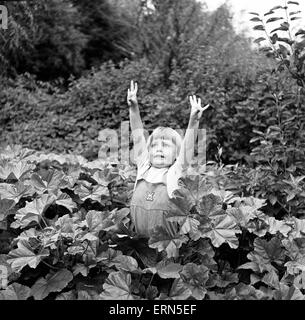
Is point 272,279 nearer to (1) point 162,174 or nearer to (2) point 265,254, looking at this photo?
(2) point 265,254

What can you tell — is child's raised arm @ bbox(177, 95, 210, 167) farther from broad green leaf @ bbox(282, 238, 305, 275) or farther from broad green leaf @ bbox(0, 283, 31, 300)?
broad green leaf @ bbox(0, 283, 31, 300)

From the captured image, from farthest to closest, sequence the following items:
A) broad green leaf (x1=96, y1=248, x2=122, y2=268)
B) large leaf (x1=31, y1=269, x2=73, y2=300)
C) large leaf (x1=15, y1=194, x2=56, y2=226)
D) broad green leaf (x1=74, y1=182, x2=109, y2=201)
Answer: broad green leaf (x1=74, y1=182, x2=109, y2=201), large leaf (x1=15, y1=194, x2=56, y2=226), broad green leaf (x1=96, y1=248, x2=122, y2=268), large leaf (x1=31, y1=269, x2=73, y2=300)

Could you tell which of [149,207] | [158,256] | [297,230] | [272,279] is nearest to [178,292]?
[158,256]

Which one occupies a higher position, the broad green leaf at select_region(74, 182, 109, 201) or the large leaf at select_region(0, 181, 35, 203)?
the large leaf at select_region(0, 181, 35, 203)

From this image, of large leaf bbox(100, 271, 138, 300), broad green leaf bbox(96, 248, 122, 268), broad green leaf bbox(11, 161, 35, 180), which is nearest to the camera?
large leaf bbox(100, 271, 138, 300)

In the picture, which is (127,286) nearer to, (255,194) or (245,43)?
(255,194)

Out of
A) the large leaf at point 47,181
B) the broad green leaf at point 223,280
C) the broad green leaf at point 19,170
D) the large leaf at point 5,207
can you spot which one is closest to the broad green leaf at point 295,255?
the broad green leaf at point 223,280

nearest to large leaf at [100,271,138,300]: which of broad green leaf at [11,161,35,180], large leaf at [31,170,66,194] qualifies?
large leaf at [31,170,66,194]

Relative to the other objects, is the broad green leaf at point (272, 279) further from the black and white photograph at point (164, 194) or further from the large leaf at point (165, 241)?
the large leaf at point (165, 241)

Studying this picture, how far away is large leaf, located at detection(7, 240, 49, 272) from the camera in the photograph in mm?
2023

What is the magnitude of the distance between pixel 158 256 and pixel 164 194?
1.12 feet

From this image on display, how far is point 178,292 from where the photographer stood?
1.96 metres

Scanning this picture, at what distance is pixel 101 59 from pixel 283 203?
1029 cm
